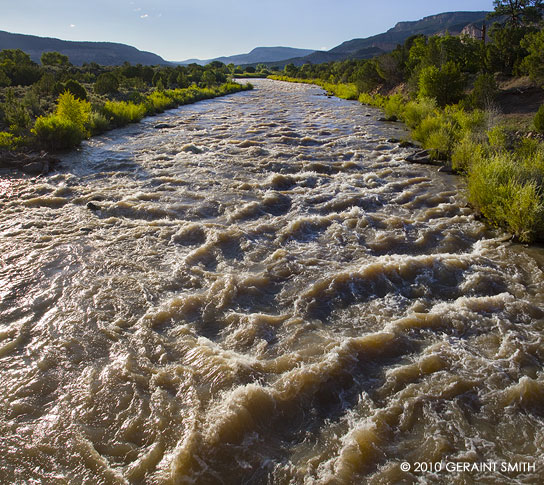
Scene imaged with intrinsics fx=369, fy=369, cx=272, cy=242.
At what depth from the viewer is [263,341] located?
446cm

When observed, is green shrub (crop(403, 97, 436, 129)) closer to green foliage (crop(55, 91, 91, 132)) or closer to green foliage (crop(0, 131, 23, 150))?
green foliage (crop(55, 91, 91, 132))

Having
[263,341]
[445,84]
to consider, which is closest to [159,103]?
[445,84]

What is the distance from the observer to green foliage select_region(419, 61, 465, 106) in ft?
60.7

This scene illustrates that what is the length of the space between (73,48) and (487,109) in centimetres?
15174

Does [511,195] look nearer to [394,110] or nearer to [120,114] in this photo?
[394,110]

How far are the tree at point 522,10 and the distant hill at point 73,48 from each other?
108472 mm

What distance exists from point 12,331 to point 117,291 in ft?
4.33

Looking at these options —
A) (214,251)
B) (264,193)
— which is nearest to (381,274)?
(214,251)

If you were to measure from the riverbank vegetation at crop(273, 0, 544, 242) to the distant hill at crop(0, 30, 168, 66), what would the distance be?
108744mm

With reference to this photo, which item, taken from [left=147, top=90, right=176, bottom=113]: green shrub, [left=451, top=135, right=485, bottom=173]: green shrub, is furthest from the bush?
[left=147, top=90, right=176, bottom=113]: green shrub

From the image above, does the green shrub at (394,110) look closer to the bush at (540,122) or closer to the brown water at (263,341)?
the bush at (540,122)

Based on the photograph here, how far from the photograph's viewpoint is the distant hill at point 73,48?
371 ft

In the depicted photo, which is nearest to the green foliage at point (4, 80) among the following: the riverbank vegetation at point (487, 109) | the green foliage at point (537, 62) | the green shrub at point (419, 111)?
the riverbank vegetation at point (487, 109)

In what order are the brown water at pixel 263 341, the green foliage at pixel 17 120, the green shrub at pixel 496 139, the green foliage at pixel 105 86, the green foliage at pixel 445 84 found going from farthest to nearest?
the green foliage at pixel 105 86, the green foliage at pixel 445 84, the green foliage at pixel 17 120, the green shrub at pixel 496 139, the brown water at pixel 263 341
